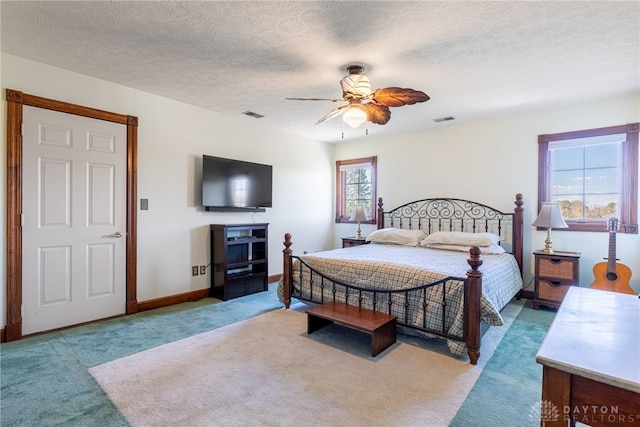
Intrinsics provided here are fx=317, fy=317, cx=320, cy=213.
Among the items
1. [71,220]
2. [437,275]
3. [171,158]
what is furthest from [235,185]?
[437,275]

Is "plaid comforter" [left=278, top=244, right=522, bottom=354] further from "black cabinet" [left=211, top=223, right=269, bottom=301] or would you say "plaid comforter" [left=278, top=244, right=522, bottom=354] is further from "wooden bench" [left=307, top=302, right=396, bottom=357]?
"black cabinet" [left=211, top=223, right=269, bottom=301]

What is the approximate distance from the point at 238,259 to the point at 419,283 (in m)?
2.74

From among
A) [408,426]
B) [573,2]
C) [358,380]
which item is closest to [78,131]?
[358,380]

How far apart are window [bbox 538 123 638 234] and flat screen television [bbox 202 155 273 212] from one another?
3.85 m

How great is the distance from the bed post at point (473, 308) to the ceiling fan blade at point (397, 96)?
4.24 ft

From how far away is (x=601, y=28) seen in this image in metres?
2.30

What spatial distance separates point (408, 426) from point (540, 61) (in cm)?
312

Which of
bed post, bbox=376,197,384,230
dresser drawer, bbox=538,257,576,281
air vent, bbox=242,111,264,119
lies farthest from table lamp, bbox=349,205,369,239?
dresser drawer, bbox=538,257,576,281

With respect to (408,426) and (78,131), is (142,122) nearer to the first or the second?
(78,131)

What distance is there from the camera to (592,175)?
12.9 ft

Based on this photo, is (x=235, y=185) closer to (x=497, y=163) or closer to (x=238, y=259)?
(x=238, y=259)

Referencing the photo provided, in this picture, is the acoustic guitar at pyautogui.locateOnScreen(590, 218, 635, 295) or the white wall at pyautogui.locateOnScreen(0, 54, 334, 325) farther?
the acoustic guitar at pyautogui.locateOnScreen(590, 218, 635, 295)

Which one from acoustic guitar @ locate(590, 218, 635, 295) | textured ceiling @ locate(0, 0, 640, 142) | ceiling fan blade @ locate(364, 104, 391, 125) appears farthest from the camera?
acoustic guitar @ locate(590, 218, 635, 295)

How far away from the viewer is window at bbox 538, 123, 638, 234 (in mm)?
3631
